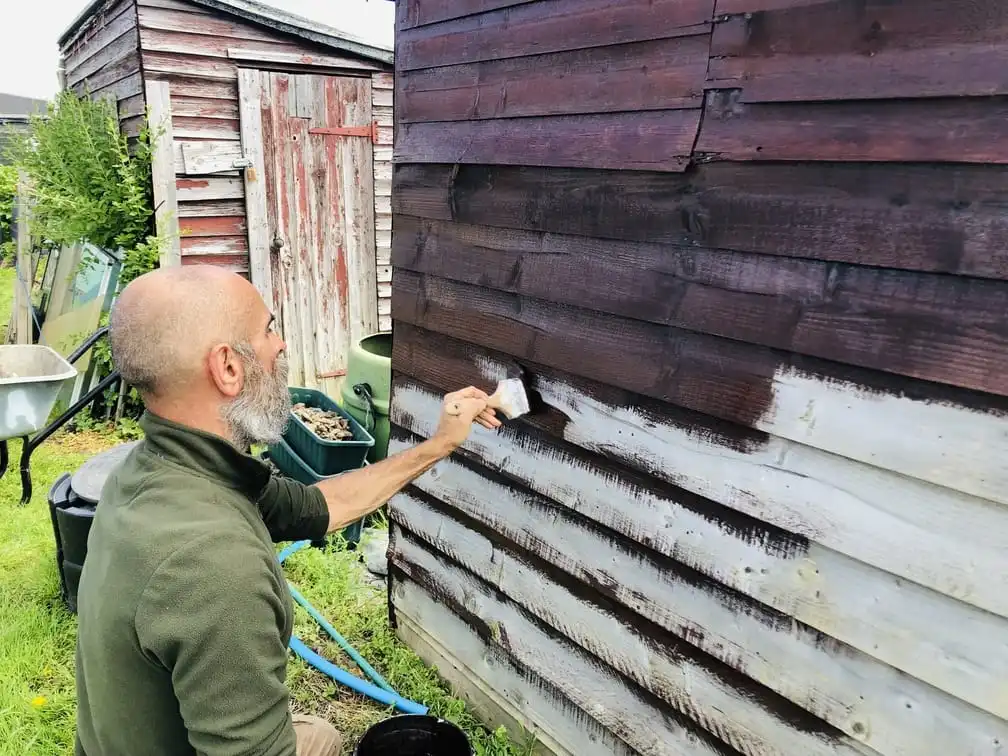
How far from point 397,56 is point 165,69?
4.07 metres

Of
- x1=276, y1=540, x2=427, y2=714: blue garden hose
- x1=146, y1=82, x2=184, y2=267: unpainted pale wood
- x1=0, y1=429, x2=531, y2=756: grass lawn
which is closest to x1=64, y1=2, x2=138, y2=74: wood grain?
x1=146, y1=82, x2=184, y2=267: unpainted pale wood

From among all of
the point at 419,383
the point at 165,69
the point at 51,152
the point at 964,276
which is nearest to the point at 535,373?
the point at 419,383

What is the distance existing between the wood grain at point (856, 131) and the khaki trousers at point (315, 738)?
227 centimetres

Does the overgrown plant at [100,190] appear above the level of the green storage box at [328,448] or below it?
above

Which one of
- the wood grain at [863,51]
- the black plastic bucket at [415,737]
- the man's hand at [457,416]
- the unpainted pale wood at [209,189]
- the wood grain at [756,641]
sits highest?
the wood grain at [863,51]

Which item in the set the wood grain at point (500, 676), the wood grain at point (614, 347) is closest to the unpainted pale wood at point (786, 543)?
the wood grain at point (614, 347)

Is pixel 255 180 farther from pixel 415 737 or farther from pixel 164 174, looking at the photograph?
pixel 415 737

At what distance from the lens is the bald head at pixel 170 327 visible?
1.66 metres

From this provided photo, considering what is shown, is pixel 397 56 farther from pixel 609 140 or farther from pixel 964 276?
pixel 964 276

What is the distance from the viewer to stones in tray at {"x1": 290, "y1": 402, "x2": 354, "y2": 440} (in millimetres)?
4881

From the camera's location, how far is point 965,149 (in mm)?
1405

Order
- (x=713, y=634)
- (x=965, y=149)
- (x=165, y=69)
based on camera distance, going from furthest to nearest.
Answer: (x=165, y=69) < (x=713, y=634) < (x=965, y=149)

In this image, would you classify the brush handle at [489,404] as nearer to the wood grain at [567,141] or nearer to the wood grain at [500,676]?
the wood grain at [567,141]

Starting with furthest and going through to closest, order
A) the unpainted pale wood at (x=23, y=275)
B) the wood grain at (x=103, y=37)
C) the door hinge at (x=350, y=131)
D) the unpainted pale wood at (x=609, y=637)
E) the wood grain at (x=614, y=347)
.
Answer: the unpainted pale wood at (x=23, y=275) → the door hinge at (x=350, y=131) → the wood grain at (x=103, y=37) → the unpainted pale wood at (x=609, y=637) → the wood grain at (x=614, y=347)
